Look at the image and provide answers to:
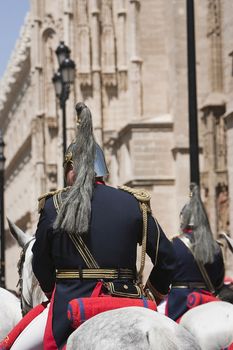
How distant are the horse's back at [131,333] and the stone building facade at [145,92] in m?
19.1

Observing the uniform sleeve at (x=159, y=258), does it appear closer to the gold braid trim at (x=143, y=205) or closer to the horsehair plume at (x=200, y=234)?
the gold braid trim at (x=143, y=205)

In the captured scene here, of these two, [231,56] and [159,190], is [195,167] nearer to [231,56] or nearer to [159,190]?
[231,56]

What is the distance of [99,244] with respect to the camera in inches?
229

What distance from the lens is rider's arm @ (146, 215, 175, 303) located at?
5.99 metres

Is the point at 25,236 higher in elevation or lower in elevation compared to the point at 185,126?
lower

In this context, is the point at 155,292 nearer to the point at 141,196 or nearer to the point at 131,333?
the point at 141,196

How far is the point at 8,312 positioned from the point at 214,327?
5.18 ft

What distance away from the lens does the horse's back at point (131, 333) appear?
15.6 feet

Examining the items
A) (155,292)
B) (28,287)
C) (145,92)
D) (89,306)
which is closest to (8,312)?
(28,287)

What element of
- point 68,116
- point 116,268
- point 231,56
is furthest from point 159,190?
point 116,268

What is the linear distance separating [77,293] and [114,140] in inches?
1209

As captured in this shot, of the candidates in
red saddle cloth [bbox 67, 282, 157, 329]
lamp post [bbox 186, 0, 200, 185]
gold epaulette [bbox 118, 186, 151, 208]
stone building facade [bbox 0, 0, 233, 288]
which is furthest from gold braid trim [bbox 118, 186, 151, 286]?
stone building facade [bbox 0, 0, 233, 288]

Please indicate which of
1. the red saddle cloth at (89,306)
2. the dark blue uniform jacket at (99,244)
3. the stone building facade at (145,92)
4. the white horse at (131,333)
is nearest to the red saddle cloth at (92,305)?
the red saddle cloth at (89,306)

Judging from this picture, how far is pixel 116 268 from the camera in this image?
5.86 meters
